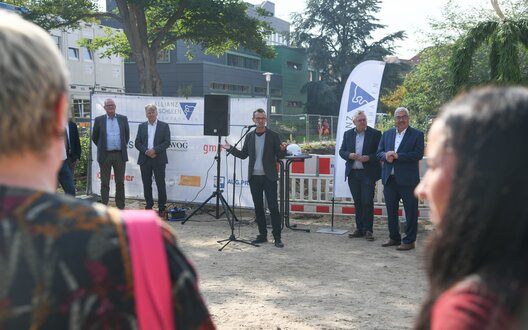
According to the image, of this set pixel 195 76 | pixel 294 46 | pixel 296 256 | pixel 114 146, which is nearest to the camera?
pixel 296 256

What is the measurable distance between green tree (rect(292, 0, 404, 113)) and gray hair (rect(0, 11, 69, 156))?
60227mm

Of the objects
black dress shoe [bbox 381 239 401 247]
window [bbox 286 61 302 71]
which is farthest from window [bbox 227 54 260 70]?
black dress shoe [bbox 381 239 401 247]

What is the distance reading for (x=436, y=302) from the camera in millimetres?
1209

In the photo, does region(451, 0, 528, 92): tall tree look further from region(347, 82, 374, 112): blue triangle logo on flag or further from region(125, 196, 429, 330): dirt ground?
region(125, 196, 429, 330): dirt ground

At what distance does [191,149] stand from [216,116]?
1.71 metres

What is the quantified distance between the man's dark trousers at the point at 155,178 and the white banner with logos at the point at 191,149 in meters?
0.47

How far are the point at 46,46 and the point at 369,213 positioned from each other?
788 centimetres

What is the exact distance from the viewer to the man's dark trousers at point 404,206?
7.85 m

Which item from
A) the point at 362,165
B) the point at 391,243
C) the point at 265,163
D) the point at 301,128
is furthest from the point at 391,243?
the point at 301,128

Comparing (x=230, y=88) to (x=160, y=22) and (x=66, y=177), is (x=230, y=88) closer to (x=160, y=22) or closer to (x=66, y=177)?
(x=160, y=22)

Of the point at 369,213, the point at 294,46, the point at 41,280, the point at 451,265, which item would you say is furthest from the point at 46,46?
the point at 294,46

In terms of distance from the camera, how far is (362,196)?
877 centimetres

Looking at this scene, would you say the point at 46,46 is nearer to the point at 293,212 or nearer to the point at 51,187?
the point at 51,187

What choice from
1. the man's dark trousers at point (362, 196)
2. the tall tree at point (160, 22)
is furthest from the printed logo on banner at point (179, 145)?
the tall tree at point (160, 22)
